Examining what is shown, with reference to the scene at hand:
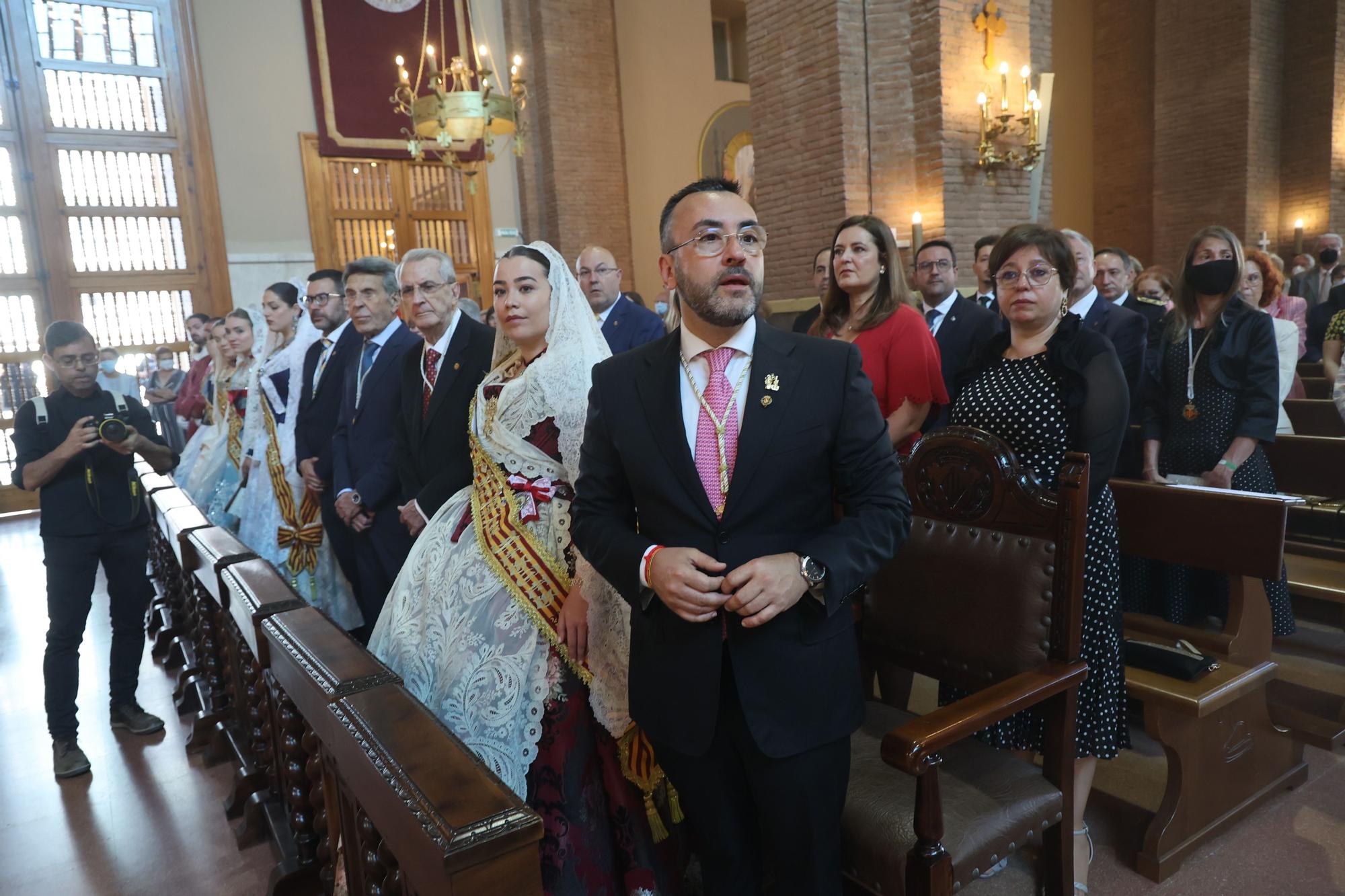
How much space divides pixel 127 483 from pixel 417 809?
124 inches

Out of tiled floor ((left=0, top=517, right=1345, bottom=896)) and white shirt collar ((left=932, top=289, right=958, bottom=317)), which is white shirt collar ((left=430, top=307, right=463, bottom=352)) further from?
white shirt collar ((left=932, top=289, right=958, bottom=317))

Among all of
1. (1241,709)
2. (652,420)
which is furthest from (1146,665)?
(652,420)

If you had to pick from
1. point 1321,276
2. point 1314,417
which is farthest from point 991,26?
point 1314,417

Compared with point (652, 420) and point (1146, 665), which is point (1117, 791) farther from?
point (652, 420)

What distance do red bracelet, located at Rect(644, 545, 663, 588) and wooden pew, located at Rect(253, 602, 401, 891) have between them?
534mm

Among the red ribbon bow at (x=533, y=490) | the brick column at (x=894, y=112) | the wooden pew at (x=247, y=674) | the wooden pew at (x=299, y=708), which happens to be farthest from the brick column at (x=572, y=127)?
the red ribbon bow at (x=533, y=490)

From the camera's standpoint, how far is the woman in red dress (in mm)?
2828

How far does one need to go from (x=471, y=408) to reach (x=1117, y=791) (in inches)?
89.6

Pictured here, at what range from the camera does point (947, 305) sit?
393 cm

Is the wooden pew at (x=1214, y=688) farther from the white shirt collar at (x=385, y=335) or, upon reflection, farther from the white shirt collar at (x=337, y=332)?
the white shirt collar at (x=337, y=332)

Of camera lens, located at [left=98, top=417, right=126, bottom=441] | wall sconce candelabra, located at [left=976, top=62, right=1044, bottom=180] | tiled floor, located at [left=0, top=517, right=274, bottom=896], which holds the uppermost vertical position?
wall sconce candelabra, located at [left=976, top=62, right=1044, bottom=180]

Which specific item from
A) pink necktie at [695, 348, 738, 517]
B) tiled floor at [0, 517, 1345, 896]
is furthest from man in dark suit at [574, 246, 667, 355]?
pink necktie at [695, 348, 738, 517]

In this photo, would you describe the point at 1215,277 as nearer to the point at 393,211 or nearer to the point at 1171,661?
the point at 1171,661

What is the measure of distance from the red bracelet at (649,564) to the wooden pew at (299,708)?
53 cm
